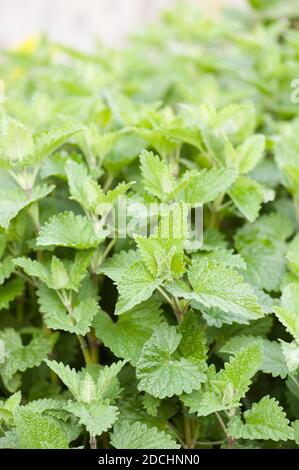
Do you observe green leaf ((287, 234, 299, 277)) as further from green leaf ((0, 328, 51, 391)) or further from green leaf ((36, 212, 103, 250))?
green leaf ((0, 328, 51, 391))

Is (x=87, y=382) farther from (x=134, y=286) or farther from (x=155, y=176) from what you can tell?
(x=155, y=176)

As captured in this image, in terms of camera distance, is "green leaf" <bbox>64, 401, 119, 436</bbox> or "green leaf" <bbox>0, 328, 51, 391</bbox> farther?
"green leaf" <bbox>0, 328, 51, 391</bbox>

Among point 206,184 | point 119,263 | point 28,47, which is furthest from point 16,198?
point 28,47

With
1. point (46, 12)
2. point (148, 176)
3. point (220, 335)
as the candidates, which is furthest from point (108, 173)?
point (46, 12)

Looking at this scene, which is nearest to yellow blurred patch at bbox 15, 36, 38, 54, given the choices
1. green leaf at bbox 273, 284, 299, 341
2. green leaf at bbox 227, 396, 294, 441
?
green leaf at bbox 273, 284, 299, 341

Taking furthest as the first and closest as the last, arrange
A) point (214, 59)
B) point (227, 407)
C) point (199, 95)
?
point (214, 59), point (199, 95), point (227, 407)

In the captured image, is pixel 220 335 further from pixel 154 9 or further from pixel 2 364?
pixel 154 9
